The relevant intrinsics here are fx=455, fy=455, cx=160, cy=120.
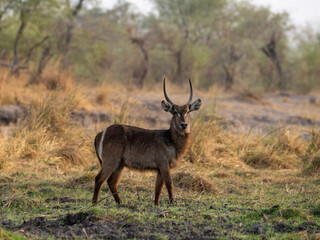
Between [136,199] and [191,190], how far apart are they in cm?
94

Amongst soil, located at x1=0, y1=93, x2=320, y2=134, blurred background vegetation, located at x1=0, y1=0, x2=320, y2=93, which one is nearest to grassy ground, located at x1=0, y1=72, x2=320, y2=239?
soil, located at x1=0, y1=93, x2=320, y2=134

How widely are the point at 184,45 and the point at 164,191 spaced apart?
57.9 feet

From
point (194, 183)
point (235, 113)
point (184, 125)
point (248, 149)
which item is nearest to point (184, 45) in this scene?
point (235, 113)

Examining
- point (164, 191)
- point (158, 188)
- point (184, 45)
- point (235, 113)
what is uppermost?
point (184, 45)

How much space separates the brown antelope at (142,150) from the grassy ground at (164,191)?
32cm

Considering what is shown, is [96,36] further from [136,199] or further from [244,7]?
[136,199]

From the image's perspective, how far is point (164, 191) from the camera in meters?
6.34

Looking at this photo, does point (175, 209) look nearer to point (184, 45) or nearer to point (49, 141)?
point (49, 141)

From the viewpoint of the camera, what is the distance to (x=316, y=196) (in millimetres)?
5719

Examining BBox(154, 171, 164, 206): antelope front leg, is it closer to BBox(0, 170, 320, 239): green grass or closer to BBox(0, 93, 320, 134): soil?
BBox(0, 170, 320, 239): green grass

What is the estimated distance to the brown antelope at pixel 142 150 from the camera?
17.6ft

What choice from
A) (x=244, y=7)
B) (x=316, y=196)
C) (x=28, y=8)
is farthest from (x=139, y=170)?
(x=244, y=7)

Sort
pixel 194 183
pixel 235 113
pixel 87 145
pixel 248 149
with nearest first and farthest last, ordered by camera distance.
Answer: pixel 194 183 < pixel 87 145 < pixel 248 149 < pixel 235 113

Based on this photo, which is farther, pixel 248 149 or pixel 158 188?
pixel 248 149
